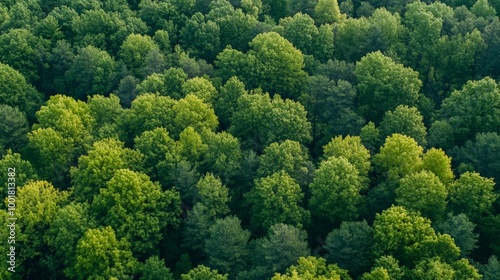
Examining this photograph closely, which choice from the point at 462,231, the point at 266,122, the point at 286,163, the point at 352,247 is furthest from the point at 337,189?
the point at 266,122

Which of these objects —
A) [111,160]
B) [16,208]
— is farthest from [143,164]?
[16,208]

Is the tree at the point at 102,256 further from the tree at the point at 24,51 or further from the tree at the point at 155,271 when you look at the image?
the tree at the point at 24,51

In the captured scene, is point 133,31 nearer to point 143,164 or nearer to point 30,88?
point 30,88

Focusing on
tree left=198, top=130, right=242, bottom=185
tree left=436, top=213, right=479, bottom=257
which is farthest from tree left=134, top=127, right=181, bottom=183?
tree left=436, top=213, right=479, bottom=257

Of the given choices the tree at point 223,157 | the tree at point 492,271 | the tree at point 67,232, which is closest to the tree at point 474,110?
the tree at point 492,271

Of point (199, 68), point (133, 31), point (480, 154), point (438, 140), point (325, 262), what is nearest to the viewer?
point (325, 262)

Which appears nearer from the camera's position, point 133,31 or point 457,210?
point 457,210
